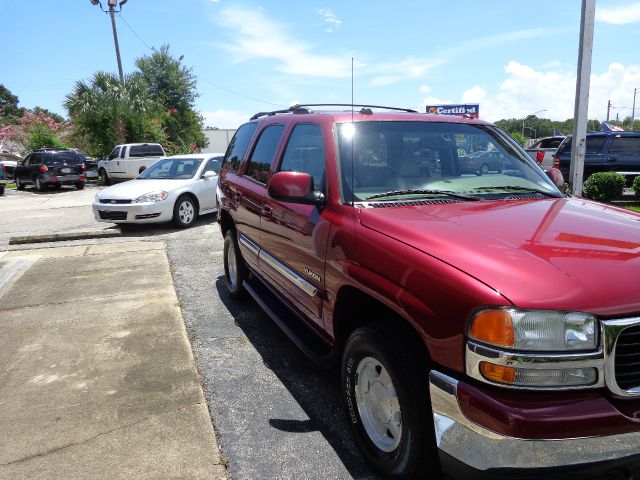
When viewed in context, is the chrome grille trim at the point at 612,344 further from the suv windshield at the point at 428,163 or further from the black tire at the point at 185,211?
the black tire at the point at 185,211

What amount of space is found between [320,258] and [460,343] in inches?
48.3

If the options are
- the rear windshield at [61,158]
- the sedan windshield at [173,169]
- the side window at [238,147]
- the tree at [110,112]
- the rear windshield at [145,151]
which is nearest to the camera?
the side window at [238,147]

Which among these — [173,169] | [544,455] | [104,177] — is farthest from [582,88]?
[104,177]

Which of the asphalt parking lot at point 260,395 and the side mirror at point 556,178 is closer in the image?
the asphalt parking lot at point 260,395

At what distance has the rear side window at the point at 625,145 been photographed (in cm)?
1297

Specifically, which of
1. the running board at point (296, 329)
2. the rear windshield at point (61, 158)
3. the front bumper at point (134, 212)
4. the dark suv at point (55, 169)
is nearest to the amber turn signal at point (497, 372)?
the running board at point (296, 329)

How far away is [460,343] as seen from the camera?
6.13 ft

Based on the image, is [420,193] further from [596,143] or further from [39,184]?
[39,184]

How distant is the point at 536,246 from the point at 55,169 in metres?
21.9

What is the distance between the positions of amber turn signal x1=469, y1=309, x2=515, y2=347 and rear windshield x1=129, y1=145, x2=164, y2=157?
21990 millimetres

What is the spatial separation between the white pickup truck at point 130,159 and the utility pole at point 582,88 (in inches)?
668

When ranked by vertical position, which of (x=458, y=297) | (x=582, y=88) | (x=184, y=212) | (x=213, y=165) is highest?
(x=582, y=88)

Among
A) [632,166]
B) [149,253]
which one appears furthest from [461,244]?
A: [632,166]

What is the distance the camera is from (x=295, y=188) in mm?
2879
